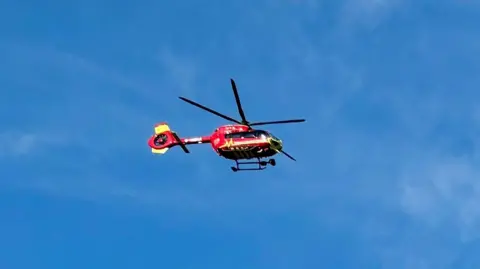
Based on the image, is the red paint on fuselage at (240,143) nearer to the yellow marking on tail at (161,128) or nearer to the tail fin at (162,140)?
the tail fin at (162,140)

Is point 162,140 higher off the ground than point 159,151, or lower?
higher

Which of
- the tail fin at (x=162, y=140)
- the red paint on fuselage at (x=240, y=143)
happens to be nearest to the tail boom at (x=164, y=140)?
the tail fin at (x=162, y=140)

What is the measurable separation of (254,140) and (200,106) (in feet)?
24.2

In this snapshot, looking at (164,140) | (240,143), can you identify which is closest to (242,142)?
(240,143)

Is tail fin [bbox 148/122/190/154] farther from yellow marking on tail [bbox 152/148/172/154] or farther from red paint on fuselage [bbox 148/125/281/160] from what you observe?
red paint on fuselage [bbox 148/125/281/160]

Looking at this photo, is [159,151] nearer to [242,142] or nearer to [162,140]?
[162,140]

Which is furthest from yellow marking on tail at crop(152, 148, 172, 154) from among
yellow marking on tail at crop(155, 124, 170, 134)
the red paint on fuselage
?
the red paint on fuselage

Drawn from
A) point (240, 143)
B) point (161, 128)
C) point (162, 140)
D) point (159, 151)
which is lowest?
point (240, 143)

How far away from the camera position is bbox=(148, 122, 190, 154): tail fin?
140m

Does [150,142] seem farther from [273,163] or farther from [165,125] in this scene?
[273,163]

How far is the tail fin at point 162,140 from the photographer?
14000 centimetres

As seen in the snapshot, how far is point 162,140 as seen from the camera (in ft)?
465

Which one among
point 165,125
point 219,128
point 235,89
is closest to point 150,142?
point 165,125

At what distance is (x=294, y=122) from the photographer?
12769 centimetres
